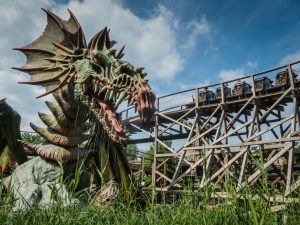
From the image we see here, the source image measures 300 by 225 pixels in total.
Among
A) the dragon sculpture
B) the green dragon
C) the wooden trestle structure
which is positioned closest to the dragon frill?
the dragon sculpture

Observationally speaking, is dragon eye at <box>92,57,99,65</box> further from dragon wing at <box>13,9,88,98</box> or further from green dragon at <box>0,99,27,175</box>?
green dragon at <box>0,99,27,175</box>

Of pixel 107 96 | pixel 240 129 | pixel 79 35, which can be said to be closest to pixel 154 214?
pixel 107 96

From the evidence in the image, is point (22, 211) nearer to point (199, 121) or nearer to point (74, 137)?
point (74, 137)

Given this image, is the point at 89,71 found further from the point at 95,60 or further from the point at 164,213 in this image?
the point at 164,213

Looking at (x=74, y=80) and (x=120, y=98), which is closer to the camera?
(x=120, y=98)

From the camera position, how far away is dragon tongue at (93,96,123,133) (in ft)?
6.32

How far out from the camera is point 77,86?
7.43ft

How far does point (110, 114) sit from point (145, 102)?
0.28 meters

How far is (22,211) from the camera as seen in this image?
73.4 inches

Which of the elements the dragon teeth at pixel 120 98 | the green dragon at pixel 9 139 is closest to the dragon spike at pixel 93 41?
the dragon teeth at pixel 120 98

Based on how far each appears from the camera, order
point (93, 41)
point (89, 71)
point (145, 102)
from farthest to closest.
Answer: point (93, 41), point (89, 71), point (145, 102)

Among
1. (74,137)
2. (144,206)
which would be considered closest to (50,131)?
(74,137)

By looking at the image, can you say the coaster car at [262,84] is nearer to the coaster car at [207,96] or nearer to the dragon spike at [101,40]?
the coaster car at [207,96]

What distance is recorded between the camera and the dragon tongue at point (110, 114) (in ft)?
6.32
